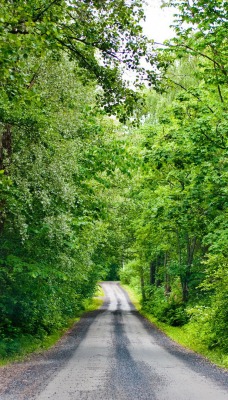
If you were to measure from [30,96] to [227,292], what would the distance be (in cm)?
907

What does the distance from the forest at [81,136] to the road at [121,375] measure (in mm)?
1615

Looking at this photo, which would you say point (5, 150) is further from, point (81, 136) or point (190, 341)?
point (190, 341)

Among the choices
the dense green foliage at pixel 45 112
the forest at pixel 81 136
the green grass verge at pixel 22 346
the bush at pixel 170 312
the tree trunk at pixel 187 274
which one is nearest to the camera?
the dense green foliage at pixel 45 112

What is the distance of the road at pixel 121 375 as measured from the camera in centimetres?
814

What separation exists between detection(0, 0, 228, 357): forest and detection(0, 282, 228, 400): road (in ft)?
5.30

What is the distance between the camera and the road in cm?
814

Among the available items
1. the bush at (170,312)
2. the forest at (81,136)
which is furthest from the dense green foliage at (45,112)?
the bush at (170,312)

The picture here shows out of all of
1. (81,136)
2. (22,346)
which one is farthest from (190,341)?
(81,136)

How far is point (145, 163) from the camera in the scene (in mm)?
16375

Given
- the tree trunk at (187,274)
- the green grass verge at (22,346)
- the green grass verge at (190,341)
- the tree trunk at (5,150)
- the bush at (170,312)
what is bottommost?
the green grass verge at (190,341)

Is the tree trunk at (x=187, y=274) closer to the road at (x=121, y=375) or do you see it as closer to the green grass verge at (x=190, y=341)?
the green grass verge at (x=190, y=341)

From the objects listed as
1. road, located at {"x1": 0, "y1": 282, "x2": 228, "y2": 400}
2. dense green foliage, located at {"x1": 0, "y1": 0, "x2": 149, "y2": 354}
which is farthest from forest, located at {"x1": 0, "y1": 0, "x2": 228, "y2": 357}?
road, located at {"x1": 0, "y1": 282, "x2": 228, "y2": 400}

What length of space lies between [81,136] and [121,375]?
26.8 feet

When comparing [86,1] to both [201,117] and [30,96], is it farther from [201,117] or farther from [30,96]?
[201,117]
